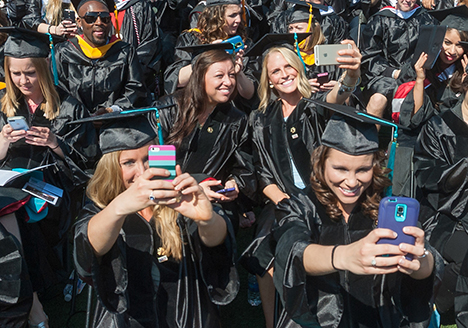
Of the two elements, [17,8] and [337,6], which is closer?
[17,8]

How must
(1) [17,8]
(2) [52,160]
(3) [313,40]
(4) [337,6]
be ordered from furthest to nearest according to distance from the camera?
(4) [337,6]
(1) [17,8]
(3) [313,40]
(2) [52,160]

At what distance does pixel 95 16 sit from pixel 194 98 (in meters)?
1.76

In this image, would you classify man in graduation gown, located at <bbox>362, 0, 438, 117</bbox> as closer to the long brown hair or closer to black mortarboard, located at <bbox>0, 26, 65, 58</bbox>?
the long brown hair

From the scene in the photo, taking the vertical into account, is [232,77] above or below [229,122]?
above

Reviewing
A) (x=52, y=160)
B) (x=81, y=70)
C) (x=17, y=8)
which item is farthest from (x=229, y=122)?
(x=17, y=8)

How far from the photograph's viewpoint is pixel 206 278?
269cm

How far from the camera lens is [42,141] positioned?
3.70 metres

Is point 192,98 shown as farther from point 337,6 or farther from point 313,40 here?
point 337,6

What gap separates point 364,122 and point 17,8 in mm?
6296

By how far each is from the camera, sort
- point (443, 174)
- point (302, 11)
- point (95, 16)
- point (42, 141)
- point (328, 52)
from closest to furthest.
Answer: point (328, 52)
point (443, 174)
point (42, 141)
point (95, 16)
point (302, 11)

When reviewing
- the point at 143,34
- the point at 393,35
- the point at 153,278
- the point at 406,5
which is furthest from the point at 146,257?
the point at 406,5

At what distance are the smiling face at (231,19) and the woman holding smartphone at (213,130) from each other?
123 cm

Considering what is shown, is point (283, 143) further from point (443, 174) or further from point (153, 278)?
point (153, 278)

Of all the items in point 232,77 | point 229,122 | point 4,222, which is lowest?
point 4,222
